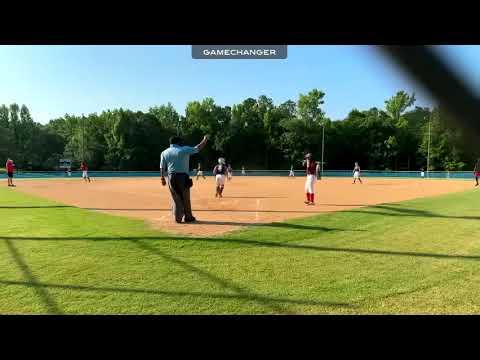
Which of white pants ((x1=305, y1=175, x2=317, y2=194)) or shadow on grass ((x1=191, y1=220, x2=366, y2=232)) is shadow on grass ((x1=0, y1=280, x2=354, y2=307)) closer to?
shadow on grass ((x1=191, y1=220, x2=366, y2=232))

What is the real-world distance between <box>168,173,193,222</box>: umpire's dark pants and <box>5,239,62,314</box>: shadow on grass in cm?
303

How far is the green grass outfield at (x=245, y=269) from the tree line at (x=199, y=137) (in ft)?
36.5

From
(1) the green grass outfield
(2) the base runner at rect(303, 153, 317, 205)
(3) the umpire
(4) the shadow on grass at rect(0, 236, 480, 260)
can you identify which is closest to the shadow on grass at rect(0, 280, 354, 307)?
(1) the green grass outfield

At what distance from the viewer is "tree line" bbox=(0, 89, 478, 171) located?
20.4 metres

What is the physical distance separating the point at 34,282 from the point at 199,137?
884 inches

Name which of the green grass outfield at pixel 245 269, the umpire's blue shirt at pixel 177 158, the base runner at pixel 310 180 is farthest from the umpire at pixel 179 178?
the base runner at pixel 310 180

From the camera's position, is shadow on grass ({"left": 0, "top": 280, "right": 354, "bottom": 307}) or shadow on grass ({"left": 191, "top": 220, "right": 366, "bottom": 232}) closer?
shadow on grass ({"left": 0, "top": 280, "right": 354, "bottom": 307})

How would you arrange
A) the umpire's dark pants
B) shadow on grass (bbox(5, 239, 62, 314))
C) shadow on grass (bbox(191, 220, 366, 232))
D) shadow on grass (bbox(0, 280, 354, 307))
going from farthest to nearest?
1. the umpire's dark pants
2. shadow on grass (bbox(191, 220, 366, 232))
3. shadow on grass (bbox(0, 280, 354, 307))
4. shadow on grass (bbox(5, 239, 62, 314))

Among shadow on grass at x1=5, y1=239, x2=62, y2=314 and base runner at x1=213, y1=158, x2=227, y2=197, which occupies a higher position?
base runner at x1=213, y1=158, x2=227, y2=197

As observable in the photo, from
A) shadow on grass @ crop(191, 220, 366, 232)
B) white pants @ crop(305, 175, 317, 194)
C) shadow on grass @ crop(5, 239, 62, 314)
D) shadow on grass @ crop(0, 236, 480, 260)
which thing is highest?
white pants @ crop(305, 175, 317, 194)

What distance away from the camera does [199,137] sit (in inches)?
1037
